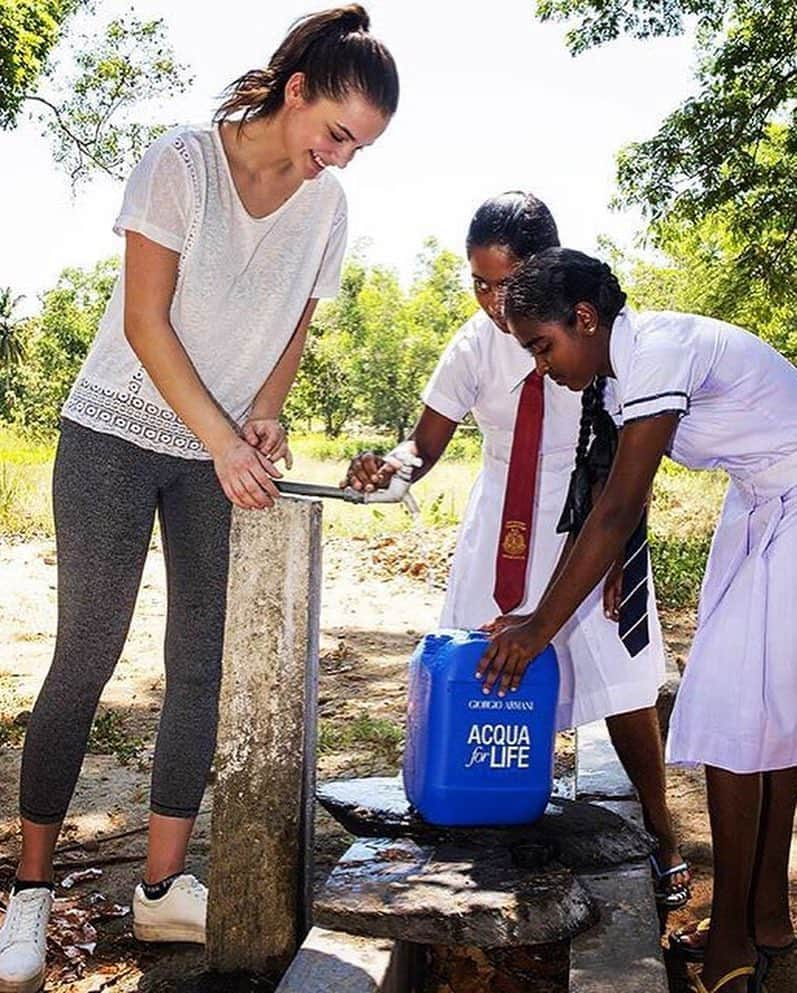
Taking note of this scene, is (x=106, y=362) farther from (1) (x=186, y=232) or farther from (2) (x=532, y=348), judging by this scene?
(2) (x=532, y=348)

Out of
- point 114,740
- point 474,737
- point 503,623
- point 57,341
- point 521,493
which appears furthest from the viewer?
point 57,341

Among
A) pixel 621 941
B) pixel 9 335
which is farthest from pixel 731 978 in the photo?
pixel 9 335

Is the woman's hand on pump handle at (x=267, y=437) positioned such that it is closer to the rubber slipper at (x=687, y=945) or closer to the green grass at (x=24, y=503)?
the rubber slipper at (x=687, y=945)

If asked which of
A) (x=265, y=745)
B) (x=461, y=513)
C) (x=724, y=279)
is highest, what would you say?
(x=724, y=279)

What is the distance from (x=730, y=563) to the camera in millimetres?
2834

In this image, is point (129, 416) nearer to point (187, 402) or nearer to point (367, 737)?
point (187, 402)

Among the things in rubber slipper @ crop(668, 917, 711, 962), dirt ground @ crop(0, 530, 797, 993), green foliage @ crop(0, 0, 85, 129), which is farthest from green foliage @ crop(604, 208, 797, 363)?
rubber slipper @ crop(668, 917, 711, 962)

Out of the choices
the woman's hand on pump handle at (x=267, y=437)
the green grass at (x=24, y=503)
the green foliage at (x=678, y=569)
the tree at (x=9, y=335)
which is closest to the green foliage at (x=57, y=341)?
the tree at (x=9, y=335)

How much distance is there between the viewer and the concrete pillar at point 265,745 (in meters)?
2.57

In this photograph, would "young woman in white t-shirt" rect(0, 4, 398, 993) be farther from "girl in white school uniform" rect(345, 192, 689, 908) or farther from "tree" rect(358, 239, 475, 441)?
"tree" rect(358, 239, 475, 441)

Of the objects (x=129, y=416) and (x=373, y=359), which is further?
(x=373, y=359)

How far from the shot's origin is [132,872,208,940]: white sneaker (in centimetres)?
279

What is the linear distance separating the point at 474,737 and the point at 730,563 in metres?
0.67

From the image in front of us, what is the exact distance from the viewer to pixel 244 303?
8.92 feet
